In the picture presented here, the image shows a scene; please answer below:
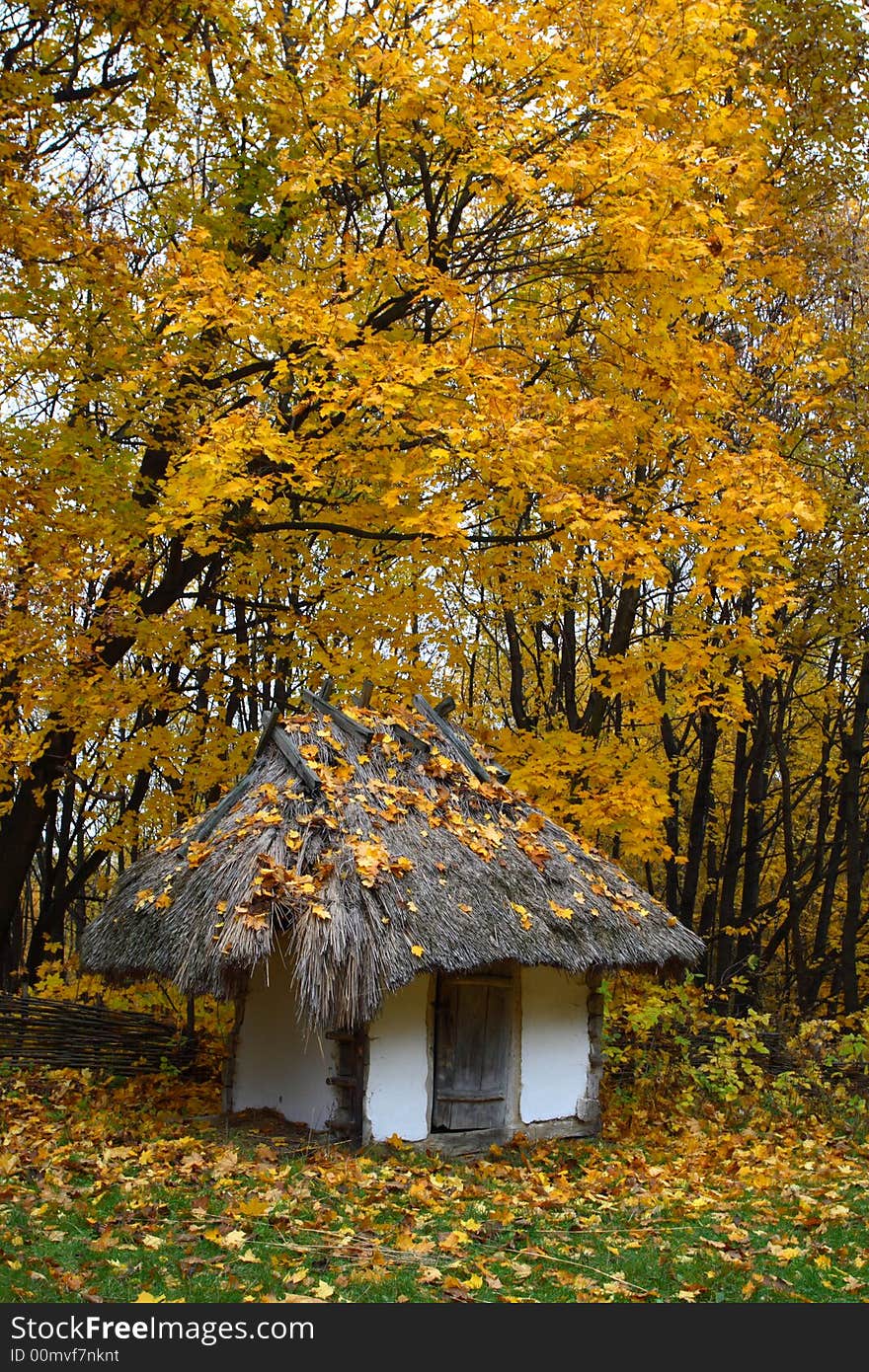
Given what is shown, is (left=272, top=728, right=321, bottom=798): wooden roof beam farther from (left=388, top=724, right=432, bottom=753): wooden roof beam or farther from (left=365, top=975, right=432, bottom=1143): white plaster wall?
(left=365, top=975, right=432, bottom=1143): white plaster wall

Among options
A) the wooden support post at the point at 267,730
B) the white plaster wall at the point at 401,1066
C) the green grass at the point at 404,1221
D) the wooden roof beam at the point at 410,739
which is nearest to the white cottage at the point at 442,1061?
the white plaster wall at the point at 401,1066

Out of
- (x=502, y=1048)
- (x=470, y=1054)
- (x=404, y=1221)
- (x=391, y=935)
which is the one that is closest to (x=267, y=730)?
(x=391, y=935)

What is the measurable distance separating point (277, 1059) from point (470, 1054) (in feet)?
5.46

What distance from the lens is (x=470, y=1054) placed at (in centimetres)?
920

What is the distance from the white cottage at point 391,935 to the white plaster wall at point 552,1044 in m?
0.02

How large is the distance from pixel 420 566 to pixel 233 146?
187 inches

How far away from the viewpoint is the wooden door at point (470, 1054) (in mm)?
9031

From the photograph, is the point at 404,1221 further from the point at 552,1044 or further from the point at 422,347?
the point at 422,347

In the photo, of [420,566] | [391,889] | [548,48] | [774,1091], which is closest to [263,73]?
[548,48]

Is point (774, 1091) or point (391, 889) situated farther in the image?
point (774, 1091)

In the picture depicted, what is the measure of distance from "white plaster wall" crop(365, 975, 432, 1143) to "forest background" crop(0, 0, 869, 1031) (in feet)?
9.72
